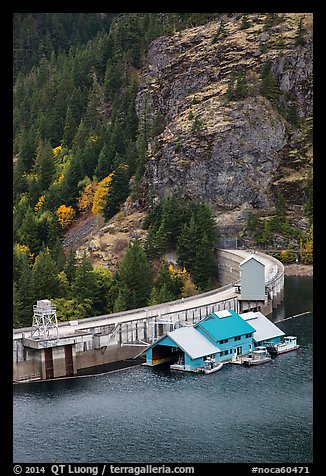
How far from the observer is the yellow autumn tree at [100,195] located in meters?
108

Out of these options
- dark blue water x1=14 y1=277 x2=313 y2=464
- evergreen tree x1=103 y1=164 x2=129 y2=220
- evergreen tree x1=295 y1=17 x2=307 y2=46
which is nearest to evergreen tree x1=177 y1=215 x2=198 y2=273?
evergreen tree x1=103 y1=164 x2=129 y2=220

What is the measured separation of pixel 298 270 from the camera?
10181cm

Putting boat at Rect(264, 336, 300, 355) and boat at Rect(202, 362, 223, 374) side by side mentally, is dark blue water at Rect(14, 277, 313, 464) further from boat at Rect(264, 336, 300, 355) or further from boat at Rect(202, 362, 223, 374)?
boat at Rect(264, 336, 300, 355)

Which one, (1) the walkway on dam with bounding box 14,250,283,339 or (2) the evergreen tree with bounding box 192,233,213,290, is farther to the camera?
(2) the evergreen tree with bounding box 192,233,213,290

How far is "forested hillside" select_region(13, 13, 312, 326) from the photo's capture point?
8775 centimetres

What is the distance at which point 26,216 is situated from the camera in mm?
100812

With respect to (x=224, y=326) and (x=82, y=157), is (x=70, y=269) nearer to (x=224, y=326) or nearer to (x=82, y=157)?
(x=224, y=326)

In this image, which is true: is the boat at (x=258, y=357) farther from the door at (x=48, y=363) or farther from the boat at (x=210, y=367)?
the door at (x=48, y=363)

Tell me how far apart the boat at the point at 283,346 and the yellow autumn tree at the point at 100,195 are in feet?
165

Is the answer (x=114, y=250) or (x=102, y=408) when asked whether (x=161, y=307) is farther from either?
(x=114, y=250)

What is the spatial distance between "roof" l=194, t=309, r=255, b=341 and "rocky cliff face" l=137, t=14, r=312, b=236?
44653 millimetres

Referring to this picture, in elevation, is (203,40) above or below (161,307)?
above
